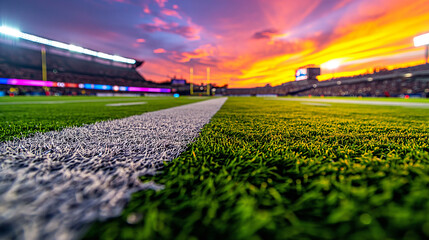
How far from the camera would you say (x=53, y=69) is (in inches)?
1249

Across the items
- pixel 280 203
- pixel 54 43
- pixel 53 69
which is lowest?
pixel 280 203

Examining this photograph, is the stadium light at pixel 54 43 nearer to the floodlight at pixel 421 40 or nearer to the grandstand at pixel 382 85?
the grandstand at pixel 382 85

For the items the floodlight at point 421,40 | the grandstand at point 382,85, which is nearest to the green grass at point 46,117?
the floodlight at point 421,40

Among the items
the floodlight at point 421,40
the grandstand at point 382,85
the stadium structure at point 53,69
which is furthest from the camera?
the stadium structure at point 53,69

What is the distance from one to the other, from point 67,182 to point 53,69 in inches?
1692

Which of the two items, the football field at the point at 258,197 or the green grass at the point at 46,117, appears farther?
the green grass at the point at 46,117

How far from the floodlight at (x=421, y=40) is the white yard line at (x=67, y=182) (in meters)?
33.1

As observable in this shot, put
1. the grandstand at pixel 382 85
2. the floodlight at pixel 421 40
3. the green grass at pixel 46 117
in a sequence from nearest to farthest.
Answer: the green grass at pixel 46 117, the floodlight at pixel 421 40, the grandstand at pixel 382 85

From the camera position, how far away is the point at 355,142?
1.33 m

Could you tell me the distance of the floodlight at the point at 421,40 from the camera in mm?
20703

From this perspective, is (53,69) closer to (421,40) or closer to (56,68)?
(56,68)

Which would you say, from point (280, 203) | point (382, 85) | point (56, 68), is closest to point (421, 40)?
point (382, 85)

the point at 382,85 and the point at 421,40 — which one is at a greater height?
the point at 421,40

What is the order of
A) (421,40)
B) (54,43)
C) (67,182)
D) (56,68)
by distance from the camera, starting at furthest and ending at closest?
1. (56,68)
2. (54,43)
3. (421,40)
4. (67,182)
